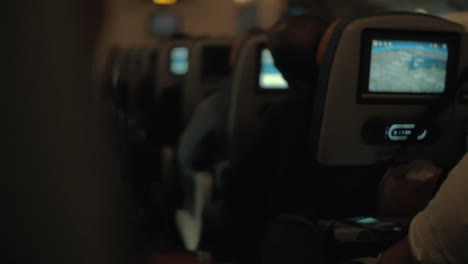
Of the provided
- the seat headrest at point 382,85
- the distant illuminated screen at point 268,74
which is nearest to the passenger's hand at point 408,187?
the seat headrest at point 382,85

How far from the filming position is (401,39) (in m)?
2.27

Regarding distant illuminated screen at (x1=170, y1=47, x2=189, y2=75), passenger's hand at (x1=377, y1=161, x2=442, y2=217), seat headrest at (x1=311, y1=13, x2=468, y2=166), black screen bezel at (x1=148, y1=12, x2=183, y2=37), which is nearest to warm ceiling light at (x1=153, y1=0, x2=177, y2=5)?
black screen bezel at (x1=148, y1=12, x2=183, y2=37)

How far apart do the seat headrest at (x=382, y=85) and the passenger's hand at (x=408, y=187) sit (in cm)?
10

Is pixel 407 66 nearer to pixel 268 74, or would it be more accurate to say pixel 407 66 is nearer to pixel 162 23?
pixel 268 74

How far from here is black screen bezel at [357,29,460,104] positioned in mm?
2250

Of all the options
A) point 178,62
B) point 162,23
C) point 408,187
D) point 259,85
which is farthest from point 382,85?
point 162,23

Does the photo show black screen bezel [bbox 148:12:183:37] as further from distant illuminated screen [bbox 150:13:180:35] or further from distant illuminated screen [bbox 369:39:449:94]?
distant illuminated screen [bbox 369:39:449:94]

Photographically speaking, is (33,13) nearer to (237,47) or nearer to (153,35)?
(237,47)

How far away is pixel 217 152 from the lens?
4078 millimetres

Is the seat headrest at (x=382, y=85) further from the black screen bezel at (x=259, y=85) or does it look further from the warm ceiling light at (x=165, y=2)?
the warm ceiling light at (x=165, y=2)

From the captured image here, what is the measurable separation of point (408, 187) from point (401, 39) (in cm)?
50

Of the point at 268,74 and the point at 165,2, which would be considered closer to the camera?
the point at 268,74

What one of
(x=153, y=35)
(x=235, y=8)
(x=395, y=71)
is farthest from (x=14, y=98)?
(x=153, y=35)

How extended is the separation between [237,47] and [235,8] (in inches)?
460
